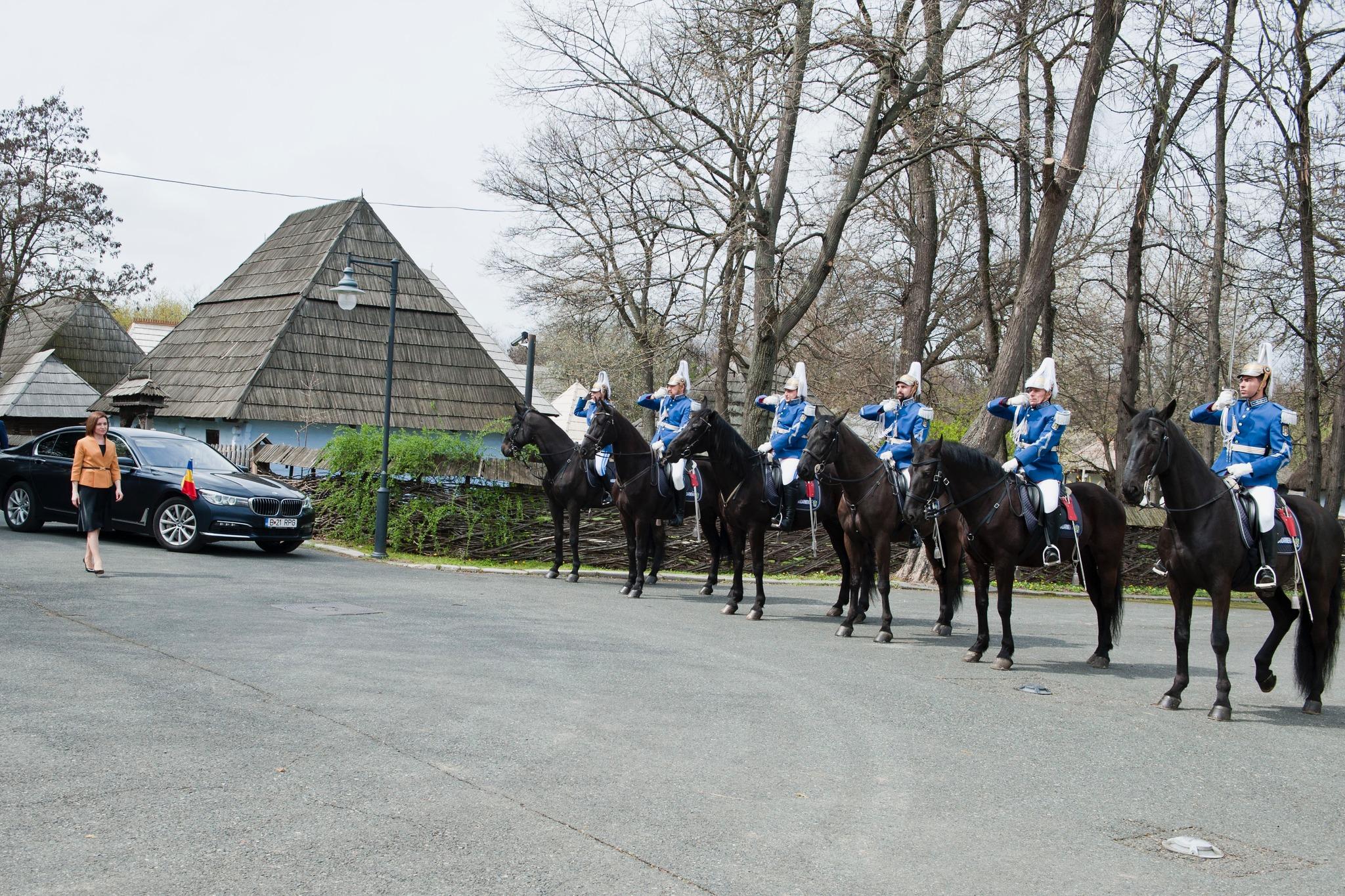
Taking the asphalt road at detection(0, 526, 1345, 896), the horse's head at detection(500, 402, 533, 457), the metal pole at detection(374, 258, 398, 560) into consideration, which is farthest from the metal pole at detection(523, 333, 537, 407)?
the asphalt road at detection(0, 526, 1345, 896)

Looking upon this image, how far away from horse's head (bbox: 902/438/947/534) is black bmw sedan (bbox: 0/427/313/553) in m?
10.8

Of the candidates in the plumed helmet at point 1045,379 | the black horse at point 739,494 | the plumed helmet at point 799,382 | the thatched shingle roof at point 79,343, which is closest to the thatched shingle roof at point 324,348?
the plumed helmet at point 799,382

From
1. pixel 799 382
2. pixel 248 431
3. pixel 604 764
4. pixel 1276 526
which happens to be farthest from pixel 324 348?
pixel 604 764

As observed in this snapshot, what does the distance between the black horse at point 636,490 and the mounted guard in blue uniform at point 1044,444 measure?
5.10 m

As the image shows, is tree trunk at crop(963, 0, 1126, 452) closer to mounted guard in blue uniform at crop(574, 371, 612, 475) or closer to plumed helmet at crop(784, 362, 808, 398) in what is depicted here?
plumed helmet at crop(784, 362, 808, 398)

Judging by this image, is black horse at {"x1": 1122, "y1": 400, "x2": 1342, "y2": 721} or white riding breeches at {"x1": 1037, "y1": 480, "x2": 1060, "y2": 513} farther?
white riding breeches at {"x1": 1037, "y1": 480, "x2": 1060, "y2": 513}

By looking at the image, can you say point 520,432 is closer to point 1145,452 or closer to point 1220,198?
point 1145,452

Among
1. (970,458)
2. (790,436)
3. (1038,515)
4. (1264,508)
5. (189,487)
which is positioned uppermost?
(790,436)

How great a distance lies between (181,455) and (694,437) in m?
9.12

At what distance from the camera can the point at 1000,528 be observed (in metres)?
11.4

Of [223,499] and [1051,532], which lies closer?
[1051,532]

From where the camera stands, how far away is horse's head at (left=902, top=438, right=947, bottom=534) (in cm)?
1131

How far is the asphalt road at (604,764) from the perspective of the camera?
5.08 m

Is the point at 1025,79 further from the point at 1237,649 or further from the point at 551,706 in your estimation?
the point at 551,706
